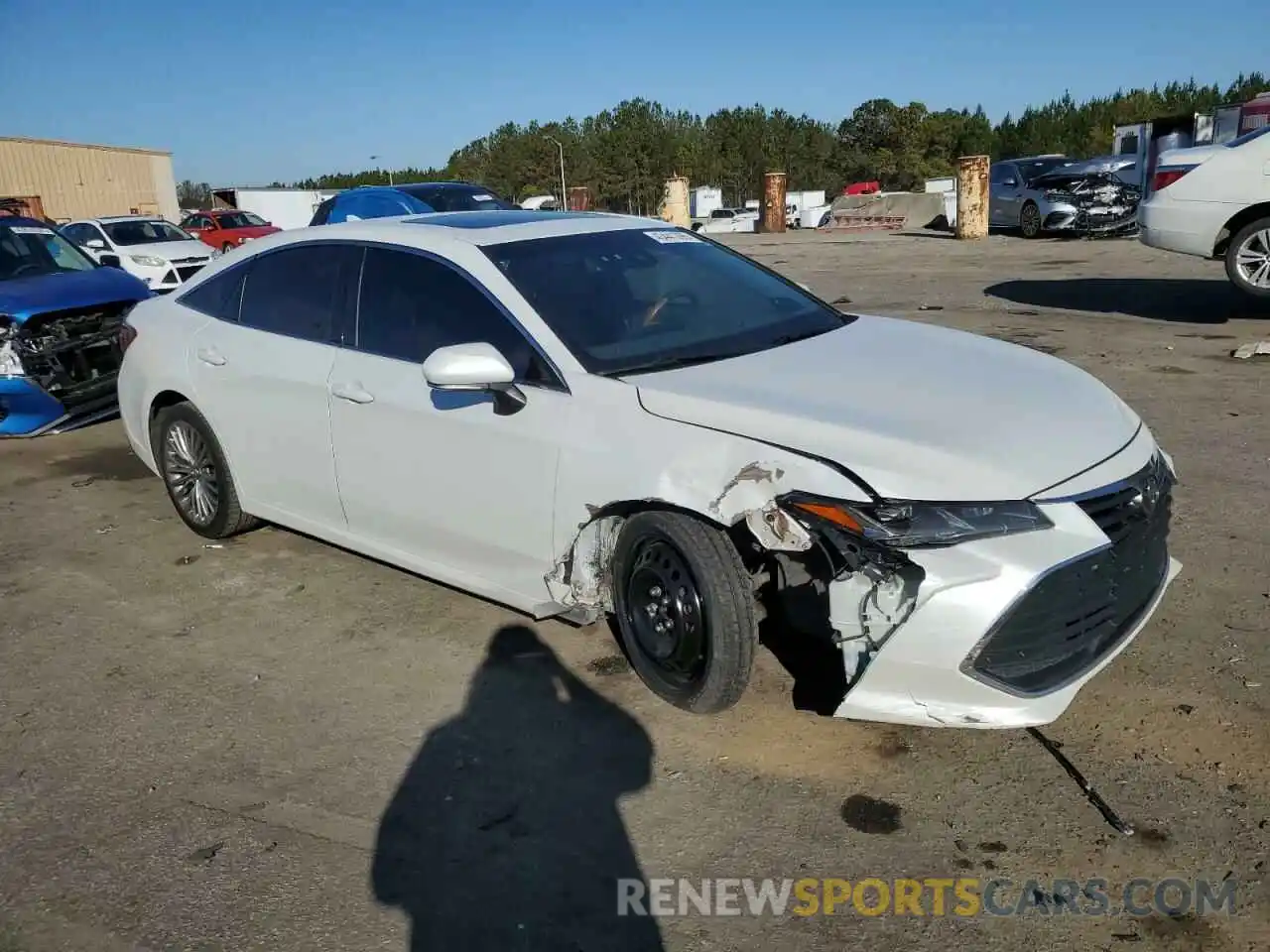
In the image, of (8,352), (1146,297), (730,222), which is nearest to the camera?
(8,352)

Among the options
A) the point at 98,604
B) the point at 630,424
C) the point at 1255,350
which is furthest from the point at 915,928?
the point at 1255,350

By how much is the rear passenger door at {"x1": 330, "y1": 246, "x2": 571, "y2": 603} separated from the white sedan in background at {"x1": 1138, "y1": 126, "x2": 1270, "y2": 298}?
8032mm

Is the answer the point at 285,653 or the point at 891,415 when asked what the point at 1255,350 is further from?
the point at 285,653

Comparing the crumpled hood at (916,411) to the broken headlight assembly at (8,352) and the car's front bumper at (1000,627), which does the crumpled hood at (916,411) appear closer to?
the car's front bumper at (1000,627)

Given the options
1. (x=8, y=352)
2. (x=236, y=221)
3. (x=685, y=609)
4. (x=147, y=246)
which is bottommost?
(x=685, y=609)

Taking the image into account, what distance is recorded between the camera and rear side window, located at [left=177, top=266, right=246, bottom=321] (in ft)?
16.5

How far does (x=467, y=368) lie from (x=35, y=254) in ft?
23.6

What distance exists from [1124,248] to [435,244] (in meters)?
15.5

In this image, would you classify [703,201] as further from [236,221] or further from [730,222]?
[236,221]

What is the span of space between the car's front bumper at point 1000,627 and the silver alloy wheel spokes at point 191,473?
3614 mm

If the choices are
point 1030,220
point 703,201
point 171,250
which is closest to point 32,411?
point 171,250

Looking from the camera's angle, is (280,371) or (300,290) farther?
(300,290)

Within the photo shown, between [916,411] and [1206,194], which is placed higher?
[1206,194]

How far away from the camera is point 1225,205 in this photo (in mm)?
9078
